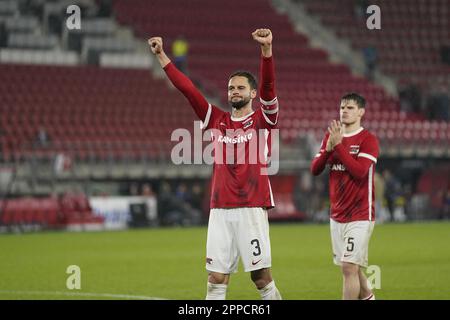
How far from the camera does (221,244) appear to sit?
8.89 meters

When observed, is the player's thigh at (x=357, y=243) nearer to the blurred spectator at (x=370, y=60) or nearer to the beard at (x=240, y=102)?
the beard at (x=240, y=102)

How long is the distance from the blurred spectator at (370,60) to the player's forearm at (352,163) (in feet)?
101

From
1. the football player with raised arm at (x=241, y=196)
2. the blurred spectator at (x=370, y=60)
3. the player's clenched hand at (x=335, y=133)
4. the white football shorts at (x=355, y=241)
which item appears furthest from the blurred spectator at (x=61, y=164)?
the football player with raised arm at (x=241, y=196)

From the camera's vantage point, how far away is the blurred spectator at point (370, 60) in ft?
132

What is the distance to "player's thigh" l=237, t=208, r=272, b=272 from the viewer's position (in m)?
8.86

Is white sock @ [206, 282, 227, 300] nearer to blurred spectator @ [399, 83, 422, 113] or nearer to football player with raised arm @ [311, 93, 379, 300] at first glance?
football player with raised arm @ [311, 93, 379, 300]

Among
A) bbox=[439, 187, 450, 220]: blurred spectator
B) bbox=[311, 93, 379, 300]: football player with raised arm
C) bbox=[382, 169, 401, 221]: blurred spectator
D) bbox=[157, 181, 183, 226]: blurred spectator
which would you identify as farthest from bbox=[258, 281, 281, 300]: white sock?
bbox=[439, 187, 450, 220]: blurred spectator

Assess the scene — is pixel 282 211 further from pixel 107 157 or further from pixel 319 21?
pixel 319 21

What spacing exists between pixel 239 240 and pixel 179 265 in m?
8.99

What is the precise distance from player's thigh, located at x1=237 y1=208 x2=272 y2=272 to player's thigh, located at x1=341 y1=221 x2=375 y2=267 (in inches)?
50.5

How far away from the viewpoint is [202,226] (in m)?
30.5
